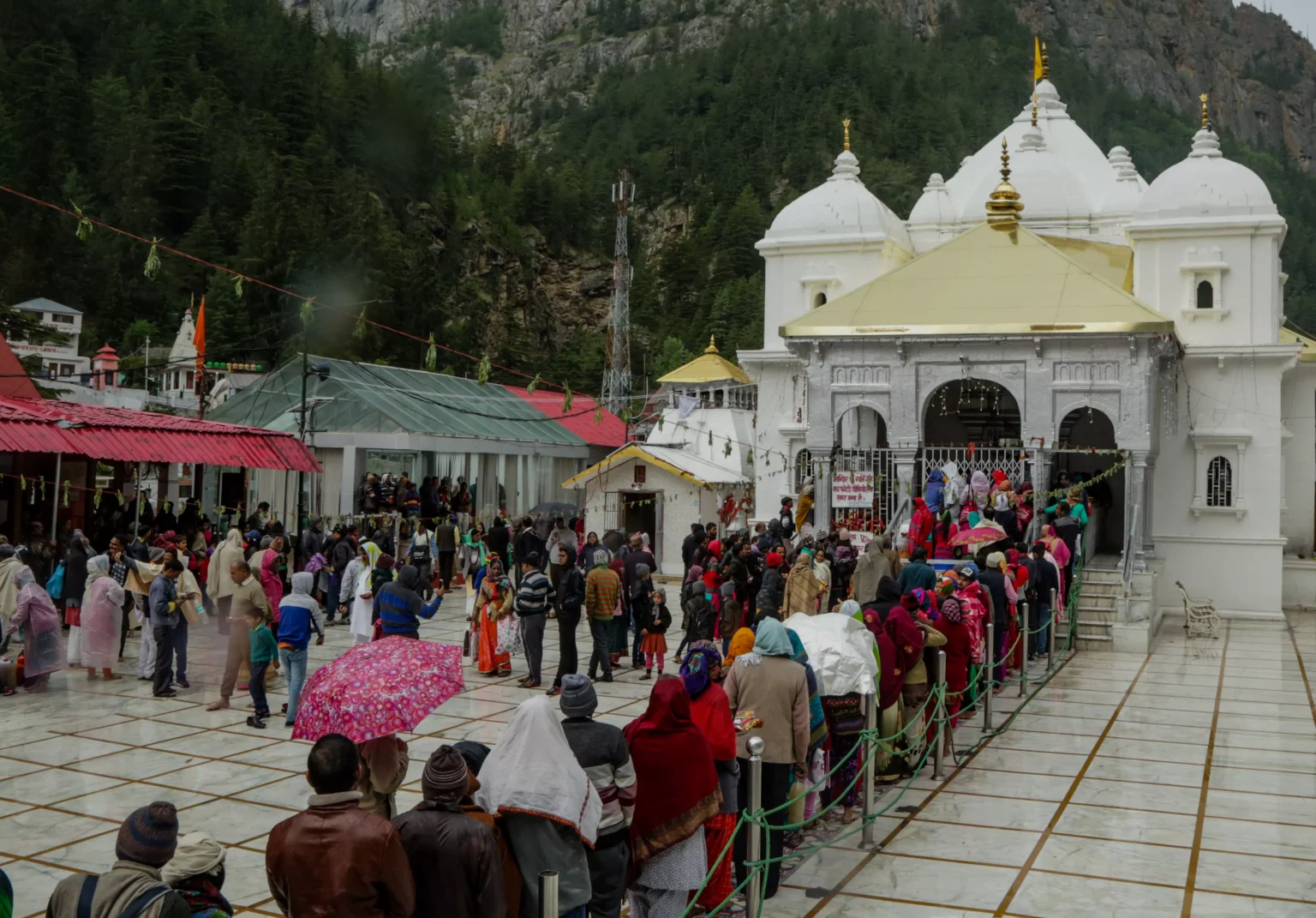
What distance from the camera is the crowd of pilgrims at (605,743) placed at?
457cm

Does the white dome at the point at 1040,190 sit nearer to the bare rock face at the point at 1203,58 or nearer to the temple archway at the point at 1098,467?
the temple archway at the point at 1098,467

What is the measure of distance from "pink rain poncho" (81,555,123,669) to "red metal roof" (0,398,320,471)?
486 cm

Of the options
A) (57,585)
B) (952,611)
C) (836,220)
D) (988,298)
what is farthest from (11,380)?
(952,611)

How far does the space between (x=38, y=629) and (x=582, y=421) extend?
27.3 m

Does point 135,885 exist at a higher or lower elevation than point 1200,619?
higher

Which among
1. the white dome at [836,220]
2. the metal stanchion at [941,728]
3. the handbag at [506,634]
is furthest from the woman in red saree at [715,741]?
the white dome at [836,220]

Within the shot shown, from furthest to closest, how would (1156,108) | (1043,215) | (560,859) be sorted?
1. (1156,108)
2. (1043,215)
3. (560,859)

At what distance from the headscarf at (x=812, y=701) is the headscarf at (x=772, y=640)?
11.9 inches

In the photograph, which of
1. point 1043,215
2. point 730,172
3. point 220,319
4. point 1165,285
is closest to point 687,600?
point 1165,285

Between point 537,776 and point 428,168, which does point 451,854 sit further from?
point 428,168

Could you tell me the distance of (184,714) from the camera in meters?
11.9

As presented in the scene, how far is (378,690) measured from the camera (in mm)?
6152

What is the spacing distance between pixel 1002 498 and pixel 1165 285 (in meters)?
8.33

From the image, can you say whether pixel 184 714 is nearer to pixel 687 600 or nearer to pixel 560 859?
pixel 687 600
